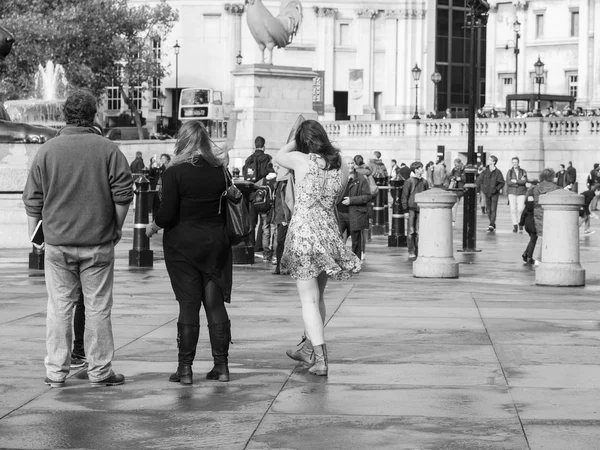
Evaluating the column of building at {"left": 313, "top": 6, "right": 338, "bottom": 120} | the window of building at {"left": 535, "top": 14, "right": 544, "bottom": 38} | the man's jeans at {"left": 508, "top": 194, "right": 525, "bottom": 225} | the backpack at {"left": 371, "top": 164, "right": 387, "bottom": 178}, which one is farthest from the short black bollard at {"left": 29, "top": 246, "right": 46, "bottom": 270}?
the column of building at {"left": 313, "top": 6, "right": 338, "bottom": 120}

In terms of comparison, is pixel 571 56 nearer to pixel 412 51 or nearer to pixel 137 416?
pixel 412 51

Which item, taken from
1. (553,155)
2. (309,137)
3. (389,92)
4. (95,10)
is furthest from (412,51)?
(309,137)

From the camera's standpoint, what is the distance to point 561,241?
17688mm

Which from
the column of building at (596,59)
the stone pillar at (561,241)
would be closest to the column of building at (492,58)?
the column of building at (596,59)

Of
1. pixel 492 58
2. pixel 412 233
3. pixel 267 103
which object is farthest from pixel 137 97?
pixel 412 233

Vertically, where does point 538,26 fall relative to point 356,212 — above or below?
above

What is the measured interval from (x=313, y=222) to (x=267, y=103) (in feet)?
108

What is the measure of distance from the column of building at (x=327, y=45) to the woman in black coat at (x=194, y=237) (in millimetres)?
90261

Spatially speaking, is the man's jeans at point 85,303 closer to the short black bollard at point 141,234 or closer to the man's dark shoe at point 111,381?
the man's dark shoe at point 111,381

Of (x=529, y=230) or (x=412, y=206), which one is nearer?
(x=529, y=230)

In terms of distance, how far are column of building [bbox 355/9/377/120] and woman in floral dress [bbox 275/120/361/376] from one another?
91.0 meters

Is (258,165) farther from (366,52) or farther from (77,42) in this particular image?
(366,52)

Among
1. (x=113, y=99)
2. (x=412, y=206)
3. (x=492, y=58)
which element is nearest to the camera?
(x=412, y=206)

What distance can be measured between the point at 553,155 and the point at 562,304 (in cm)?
4781
